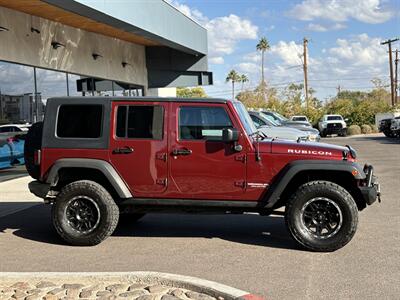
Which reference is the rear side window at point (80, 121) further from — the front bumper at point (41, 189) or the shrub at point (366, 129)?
the shrub at point (366, 129)

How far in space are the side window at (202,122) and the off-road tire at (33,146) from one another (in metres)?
1.97

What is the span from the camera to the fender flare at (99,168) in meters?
6.98

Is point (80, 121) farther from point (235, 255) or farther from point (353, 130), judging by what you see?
point (353, 130)

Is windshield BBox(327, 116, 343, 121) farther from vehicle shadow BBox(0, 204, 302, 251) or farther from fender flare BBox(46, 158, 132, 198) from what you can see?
fender flare BBox(46, 158, 132, 198)

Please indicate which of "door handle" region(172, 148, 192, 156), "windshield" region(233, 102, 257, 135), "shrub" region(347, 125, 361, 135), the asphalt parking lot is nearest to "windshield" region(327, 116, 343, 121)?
"shrub" region(347, 125, 361, 135)

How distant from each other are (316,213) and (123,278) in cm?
258

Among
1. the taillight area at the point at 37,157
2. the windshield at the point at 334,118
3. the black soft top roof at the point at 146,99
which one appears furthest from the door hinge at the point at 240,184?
Result: the windshield at the point at 334,118

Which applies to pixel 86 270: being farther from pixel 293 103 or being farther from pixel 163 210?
pixel 293 103

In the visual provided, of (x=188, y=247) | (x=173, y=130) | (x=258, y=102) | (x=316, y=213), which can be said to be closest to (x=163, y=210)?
(x=188, y=247)

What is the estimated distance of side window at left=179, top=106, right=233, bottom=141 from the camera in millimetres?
6910

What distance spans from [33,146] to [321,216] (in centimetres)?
391

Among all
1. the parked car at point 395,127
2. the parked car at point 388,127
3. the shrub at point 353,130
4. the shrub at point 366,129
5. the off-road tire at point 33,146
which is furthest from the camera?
the shrub at point 366,129

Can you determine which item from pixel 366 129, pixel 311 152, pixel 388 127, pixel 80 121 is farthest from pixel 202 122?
pixel 366 129

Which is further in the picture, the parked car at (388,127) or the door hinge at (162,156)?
the parked car at (388,127)
